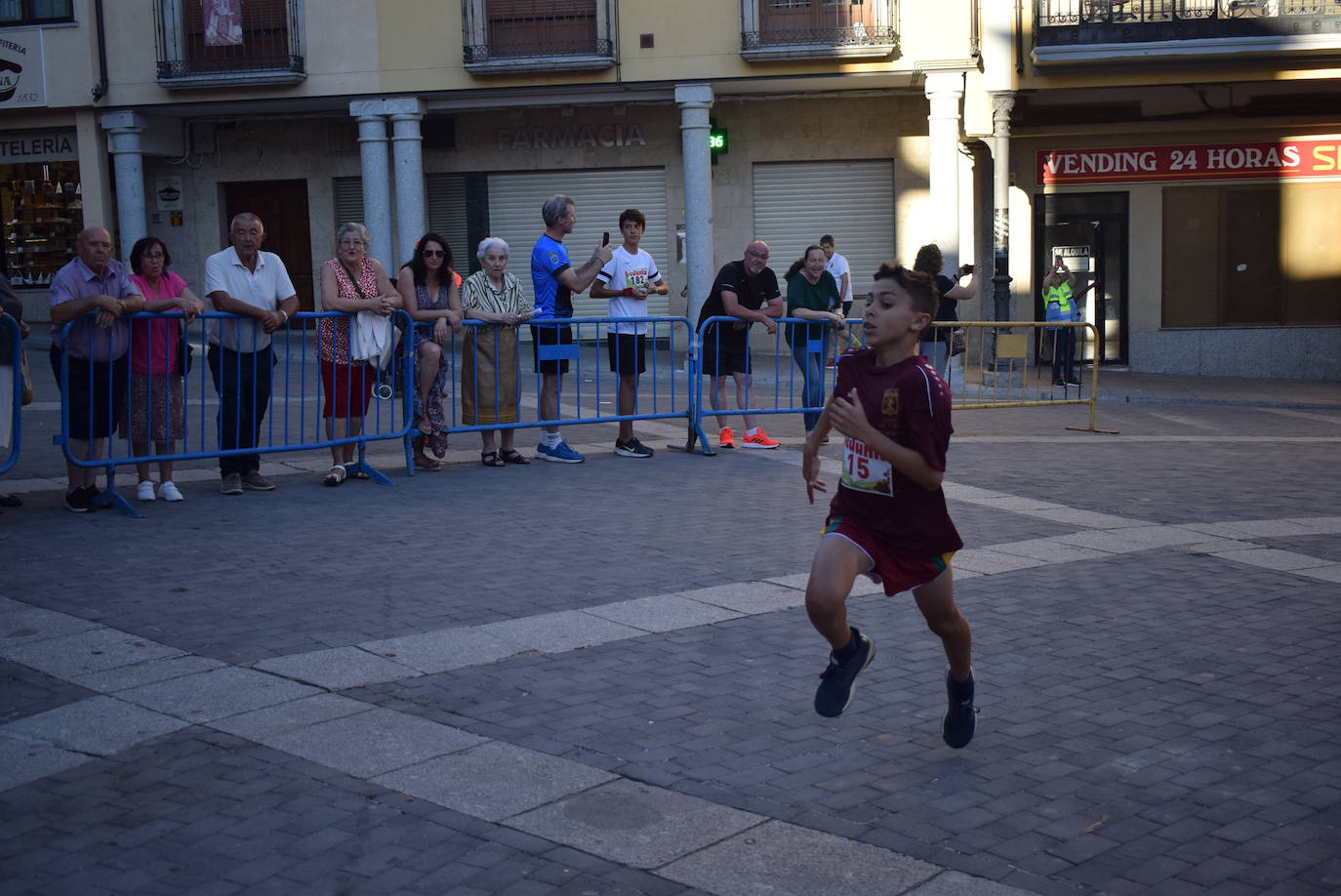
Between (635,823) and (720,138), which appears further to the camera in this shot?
(720,138)

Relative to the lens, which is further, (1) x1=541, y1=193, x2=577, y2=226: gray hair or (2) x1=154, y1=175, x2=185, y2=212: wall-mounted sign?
(2) x1=154, y1=175, x2=185, y2=212: wall-mounted sign

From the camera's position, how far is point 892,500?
4.54 metres

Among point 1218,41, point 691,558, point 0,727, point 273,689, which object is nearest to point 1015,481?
point 691,558

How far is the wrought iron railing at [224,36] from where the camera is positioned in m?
23.6

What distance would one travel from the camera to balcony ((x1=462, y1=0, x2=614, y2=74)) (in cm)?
2297

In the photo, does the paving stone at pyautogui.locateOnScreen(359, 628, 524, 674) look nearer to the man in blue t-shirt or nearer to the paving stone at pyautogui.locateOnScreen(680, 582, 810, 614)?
the paving stone at pyautogui.locateOnScreen(680, 582, 810, 614)

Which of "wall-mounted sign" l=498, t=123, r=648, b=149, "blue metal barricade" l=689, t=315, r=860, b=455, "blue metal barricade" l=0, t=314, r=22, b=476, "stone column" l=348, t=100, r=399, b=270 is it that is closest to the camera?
"blue metal barricade" l=0, t=314, r=22, b=476

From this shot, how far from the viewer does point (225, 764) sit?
4.50m

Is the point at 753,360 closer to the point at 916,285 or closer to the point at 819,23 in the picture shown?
the point at 916,285

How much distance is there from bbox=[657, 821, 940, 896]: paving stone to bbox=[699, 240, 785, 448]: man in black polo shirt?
8.37 m

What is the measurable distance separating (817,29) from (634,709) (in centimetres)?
1920

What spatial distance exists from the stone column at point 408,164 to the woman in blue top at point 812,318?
39.7ft

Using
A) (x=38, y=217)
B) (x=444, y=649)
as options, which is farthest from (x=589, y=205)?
(x=444, y=649)

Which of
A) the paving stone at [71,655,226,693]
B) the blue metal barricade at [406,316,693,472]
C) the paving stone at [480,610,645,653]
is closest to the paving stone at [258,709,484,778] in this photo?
the paving stone at [71,655,226,693]
